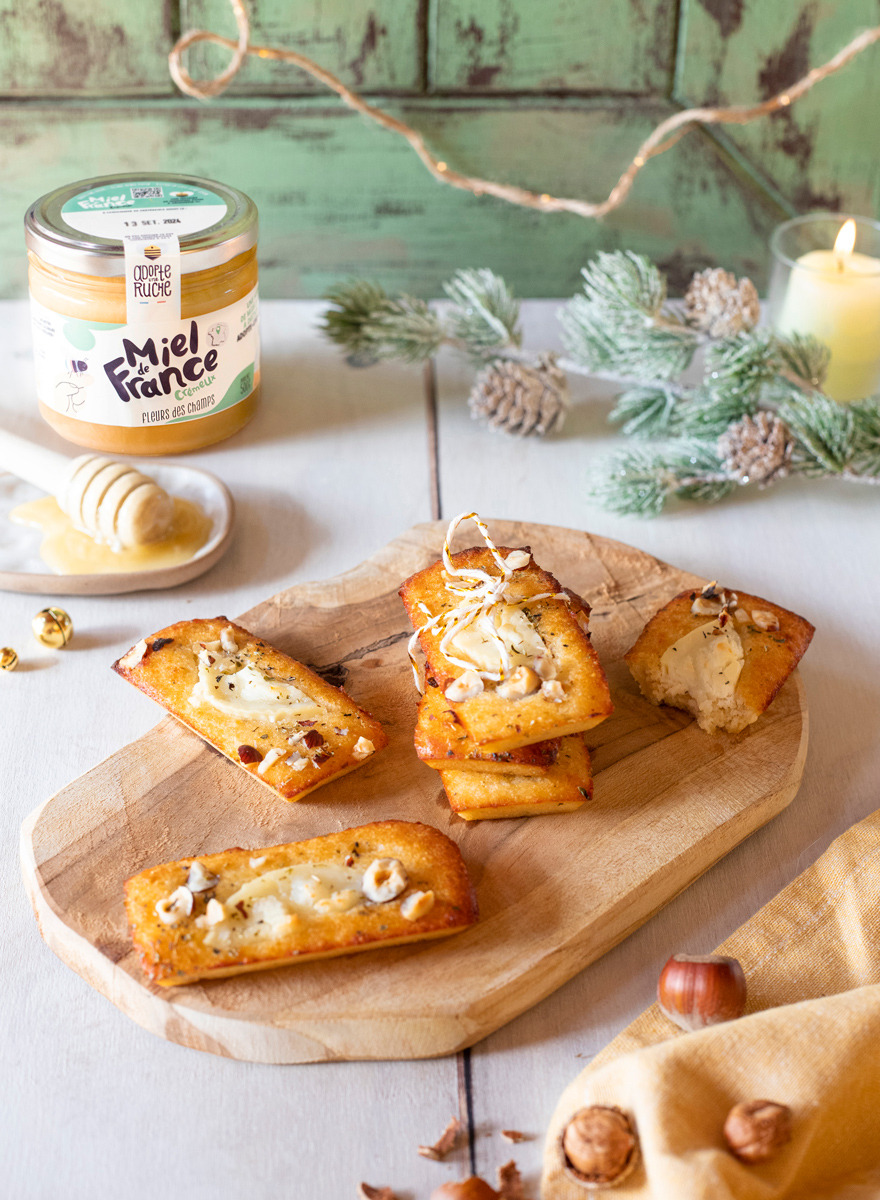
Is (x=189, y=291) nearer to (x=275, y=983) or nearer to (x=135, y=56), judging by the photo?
(x=135, y=56)

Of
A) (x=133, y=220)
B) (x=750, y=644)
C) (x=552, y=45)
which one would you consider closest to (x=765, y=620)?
(x=750, y=644)

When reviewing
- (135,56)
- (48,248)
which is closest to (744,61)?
(135,56)

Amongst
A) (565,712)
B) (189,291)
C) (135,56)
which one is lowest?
(565,712)

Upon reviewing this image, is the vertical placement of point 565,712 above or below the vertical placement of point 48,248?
below

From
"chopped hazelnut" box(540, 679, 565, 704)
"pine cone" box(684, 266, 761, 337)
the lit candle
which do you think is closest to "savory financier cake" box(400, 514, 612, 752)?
"chopped hazelnut" box(540, 679, 565, 704)

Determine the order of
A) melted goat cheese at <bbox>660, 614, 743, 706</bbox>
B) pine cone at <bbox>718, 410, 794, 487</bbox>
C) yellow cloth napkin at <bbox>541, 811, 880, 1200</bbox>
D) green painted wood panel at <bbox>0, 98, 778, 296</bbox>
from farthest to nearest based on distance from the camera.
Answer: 1. green painted wood panel at <bbox>0, 98, 778, 296</bbox>
2. pine cone at <bbox>718, 410, 794, 487</bbox>
3. melted goat cheese at <bbox>660, 614, 743, 706</bbox>
4. yellow cloth napkin at <bbox>541, 811, 880, 1200</bbox>

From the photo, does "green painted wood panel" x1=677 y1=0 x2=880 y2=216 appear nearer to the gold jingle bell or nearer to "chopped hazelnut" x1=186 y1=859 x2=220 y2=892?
the gold jingle bell
